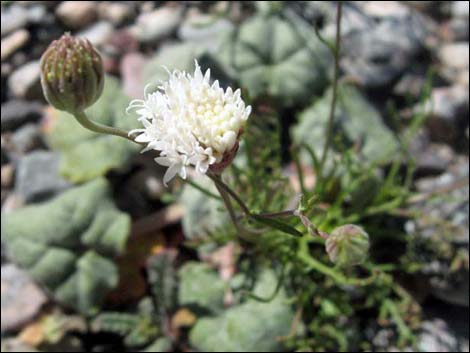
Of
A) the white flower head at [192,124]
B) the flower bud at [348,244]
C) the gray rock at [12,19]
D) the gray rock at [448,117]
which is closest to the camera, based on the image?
the white flower head at [192,124]

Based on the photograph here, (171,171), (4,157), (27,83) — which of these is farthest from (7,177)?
(171,171)

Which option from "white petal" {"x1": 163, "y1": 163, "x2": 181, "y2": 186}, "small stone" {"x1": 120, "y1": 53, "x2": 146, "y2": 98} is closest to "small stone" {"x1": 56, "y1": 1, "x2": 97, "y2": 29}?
"small stone" {"x1": 120, "y1": 53, "x2": 146, "y2": 98}

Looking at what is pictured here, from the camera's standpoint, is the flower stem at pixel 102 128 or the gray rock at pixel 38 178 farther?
the gray rock at pixel 38 178

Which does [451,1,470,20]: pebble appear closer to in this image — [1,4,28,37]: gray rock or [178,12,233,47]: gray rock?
[178,12,233,47]: gray rock

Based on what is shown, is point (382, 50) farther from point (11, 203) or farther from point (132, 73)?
point (11, 203)

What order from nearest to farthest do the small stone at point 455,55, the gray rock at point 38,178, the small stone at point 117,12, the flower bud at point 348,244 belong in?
the flower bud at point 348,244, the gray rock at point 38,178, the small stone at point 455,55, the small stone at point 117,12

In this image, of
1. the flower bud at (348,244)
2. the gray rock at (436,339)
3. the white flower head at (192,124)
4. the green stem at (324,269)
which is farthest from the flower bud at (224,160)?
the gray rock at (436,339)

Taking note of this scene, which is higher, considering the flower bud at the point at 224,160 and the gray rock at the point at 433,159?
the gray rock at the point at 433,159

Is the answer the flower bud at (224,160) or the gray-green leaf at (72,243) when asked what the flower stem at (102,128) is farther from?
the gray-green leaf at (72,243)
